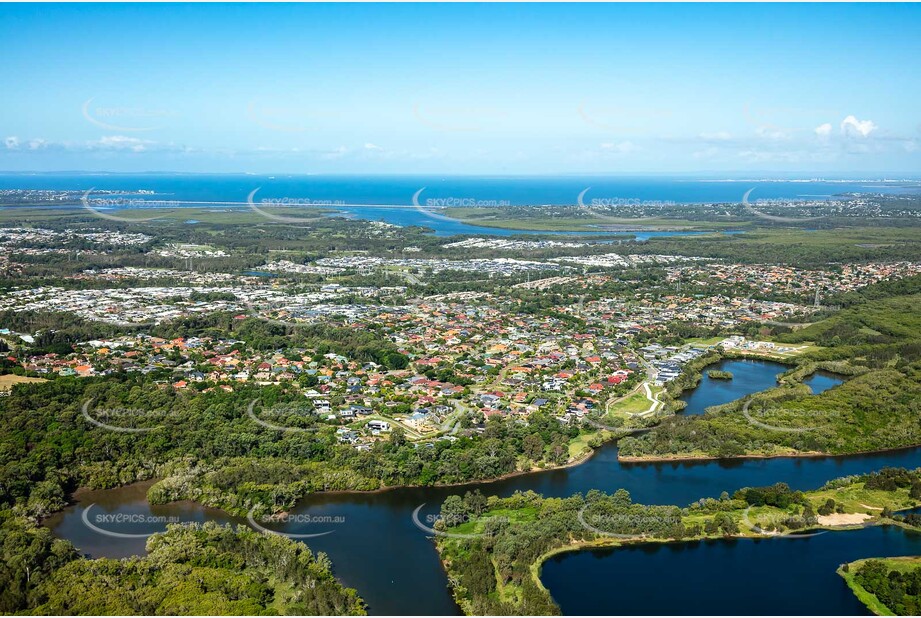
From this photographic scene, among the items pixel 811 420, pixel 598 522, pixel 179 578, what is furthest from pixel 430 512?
pixel 811 420

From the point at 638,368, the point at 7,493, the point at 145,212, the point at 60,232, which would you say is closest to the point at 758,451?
the point at 638,368

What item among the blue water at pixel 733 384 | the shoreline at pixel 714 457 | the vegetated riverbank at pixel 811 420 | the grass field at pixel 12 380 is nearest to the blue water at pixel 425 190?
the blue water at pixel 733 384

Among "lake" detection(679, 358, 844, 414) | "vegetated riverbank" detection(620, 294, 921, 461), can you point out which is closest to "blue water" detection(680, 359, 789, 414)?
"lake" detection(679, 358, 844, 414)

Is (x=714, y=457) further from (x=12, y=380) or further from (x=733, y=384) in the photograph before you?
(x=12, y=380)

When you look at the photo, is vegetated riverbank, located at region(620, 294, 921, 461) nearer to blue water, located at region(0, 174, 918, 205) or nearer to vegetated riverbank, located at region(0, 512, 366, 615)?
vegetated riverbank, located at region(0, 512, 366, 615)

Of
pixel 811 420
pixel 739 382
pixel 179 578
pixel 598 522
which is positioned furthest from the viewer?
pixel 739 382

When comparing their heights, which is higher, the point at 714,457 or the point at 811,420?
the point at 811,420

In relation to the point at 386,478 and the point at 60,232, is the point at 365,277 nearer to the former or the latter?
the point at 386,478
